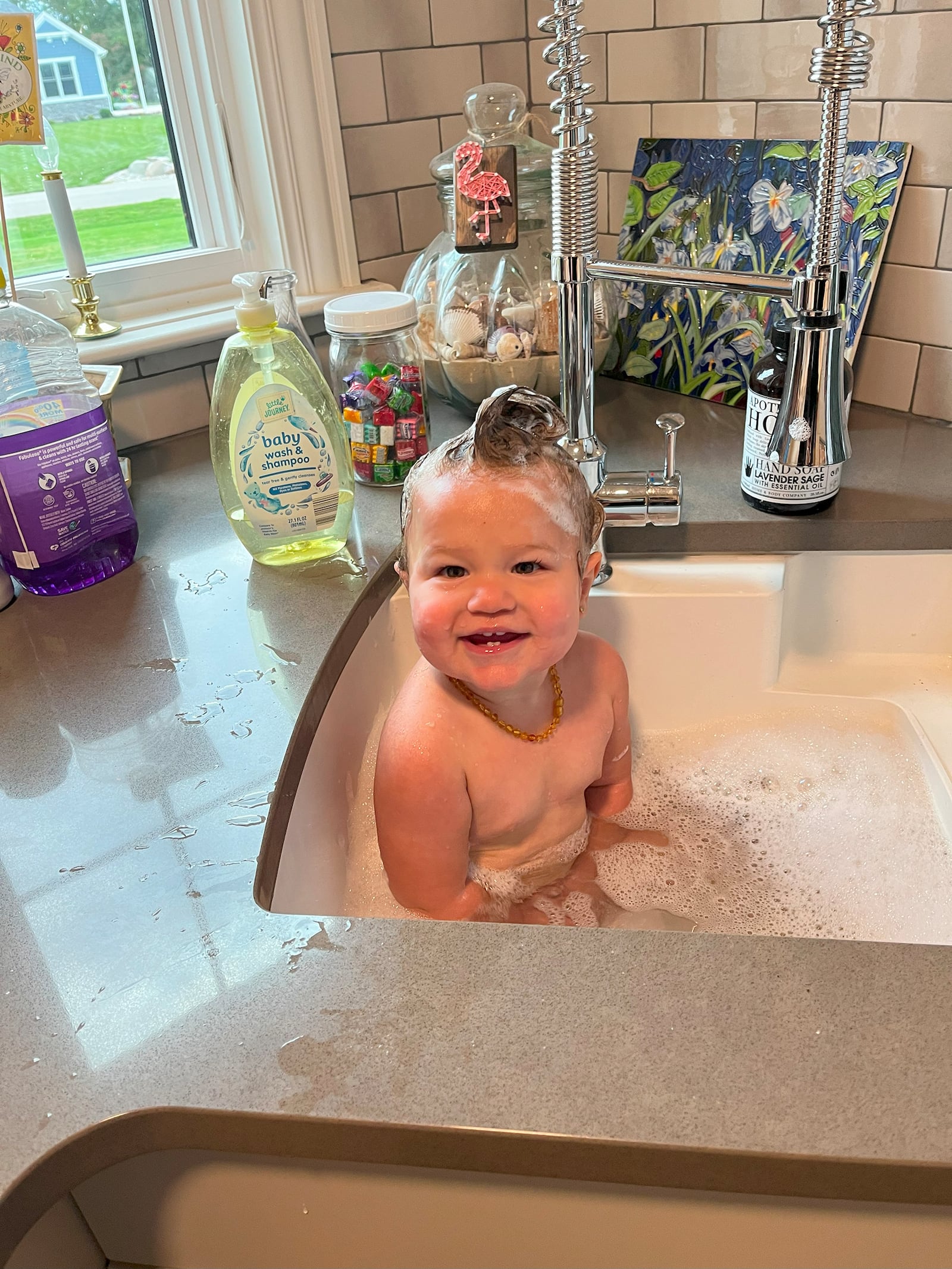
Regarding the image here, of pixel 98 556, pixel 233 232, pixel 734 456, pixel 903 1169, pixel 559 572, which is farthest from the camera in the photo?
pixel 233 232

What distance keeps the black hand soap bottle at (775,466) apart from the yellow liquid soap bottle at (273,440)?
40cm

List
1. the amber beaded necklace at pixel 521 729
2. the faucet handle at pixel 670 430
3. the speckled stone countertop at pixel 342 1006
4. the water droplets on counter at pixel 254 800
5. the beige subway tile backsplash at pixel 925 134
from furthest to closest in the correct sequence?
the beige subway tile backsplash at pixel 925 134 → the faucet handle at pixel 670 430 → the amber beaded necklace at pixel 521 729 → the water droplets on counter at pixel 254 800 → the speckled stone countertop at pixel 342 1006

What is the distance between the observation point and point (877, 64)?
1.02 m

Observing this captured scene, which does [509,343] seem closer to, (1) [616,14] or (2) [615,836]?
(1) [616,14]

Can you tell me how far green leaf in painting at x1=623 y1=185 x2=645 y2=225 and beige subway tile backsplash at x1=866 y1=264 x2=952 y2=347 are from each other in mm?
320

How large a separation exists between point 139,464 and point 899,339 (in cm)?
90

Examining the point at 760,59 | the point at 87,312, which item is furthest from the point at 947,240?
the point at 87,312

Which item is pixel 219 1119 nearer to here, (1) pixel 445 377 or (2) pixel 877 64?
(1) pixel 445 377

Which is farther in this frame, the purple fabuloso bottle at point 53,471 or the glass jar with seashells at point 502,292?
the glass jar with seashells at point 502,292

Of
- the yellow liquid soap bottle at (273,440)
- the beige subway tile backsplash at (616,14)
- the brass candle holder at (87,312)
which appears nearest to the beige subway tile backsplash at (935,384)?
the beige subway tile backsplash at (616,14)

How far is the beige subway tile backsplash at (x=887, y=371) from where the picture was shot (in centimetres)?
112

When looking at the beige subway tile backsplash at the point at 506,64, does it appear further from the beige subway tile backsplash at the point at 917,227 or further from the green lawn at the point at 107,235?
the beige subway tile backsplash at the point at 917,227

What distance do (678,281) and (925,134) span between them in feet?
1.30

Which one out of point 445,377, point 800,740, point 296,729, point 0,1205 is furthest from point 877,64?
point 0,1205
